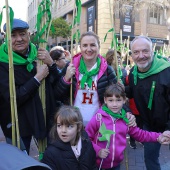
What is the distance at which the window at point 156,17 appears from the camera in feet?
71.4

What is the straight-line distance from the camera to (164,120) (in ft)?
8.35

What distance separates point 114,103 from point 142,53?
0.56 m

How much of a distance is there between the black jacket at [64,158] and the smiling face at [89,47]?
0.91 meters

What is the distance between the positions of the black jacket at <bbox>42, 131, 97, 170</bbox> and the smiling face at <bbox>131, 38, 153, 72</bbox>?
101 cm

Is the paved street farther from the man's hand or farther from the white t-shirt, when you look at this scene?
the man's hand

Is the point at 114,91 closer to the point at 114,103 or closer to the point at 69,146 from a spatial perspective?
the point at 114,103

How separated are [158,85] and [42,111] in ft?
3.73

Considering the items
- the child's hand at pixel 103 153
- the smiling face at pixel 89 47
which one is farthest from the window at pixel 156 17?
the child's hand at pixel 103 153

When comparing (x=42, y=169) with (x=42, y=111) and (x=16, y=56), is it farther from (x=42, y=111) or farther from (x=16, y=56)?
(x=16, y=56)

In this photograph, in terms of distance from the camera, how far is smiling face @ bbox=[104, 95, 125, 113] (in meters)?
2.42

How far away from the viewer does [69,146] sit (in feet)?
6.76

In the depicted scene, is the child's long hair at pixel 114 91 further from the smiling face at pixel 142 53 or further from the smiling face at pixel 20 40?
the smiling face at pixel 20 40

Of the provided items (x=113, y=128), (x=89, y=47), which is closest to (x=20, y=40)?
(x=89, y=47)

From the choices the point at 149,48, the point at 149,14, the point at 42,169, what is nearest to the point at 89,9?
the point at 149,14
